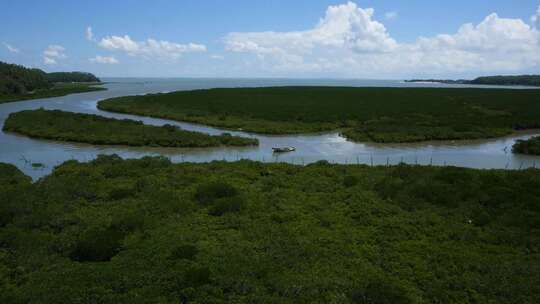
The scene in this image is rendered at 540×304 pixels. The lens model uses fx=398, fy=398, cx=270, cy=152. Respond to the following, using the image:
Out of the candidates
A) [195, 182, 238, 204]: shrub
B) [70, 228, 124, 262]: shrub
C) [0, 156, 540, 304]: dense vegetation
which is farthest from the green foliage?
[70, 228, 124, 262]: shrub

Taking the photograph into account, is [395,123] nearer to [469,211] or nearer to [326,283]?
[469,211]


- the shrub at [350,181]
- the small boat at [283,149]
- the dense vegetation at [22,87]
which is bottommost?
the small boat at [283,149]

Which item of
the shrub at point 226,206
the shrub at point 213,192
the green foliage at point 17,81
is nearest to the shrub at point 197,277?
the shrub at point 226,206

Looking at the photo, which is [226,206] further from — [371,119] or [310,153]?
[371,119]

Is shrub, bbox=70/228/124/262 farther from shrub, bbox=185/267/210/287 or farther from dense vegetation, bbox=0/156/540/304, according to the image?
shrub, bbox=185/267/210/287

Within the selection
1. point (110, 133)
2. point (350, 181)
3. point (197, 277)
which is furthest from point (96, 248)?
point (110, 133)

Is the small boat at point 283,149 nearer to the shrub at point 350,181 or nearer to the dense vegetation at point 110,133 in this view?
the dense vegetation at point 110,133
